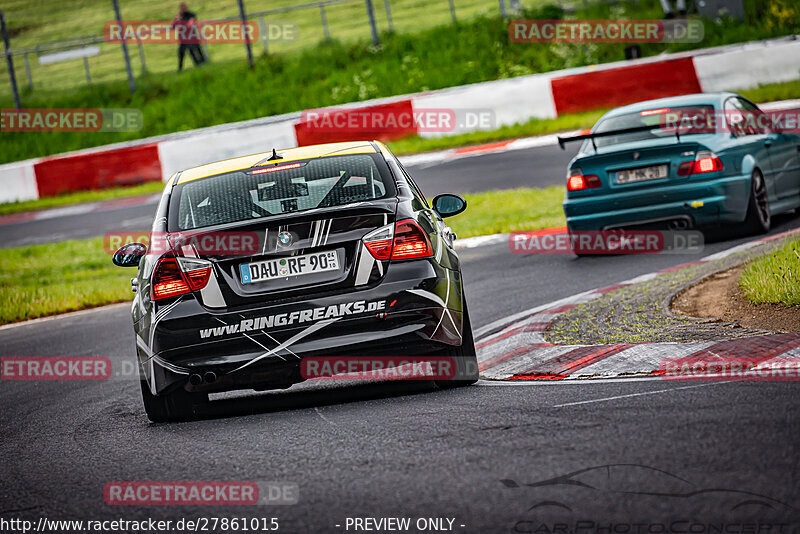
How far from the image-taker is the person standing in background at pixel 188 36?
2927cm

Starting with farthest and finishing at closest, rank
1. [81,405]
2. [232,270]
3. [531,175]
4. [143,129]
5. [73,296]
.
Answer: [143,129] < [531,175] < [73,296] < [81,405] < [232,270]

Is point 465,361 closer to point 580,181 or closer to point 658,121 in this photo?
point 580,181

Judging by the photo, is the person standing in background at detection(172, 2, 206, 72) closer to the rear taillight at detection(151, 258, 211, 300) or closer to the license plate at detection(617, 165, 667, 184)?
the license plate at detection(617, 165, 667, 184)

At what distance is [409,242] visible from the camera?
659 centimetres

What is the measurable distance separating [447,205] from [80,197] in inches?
713

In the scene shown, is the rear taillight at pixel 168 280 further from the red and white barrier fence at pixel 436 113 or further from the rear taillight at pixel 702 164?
the red and white barrier fence at pixel 436 113

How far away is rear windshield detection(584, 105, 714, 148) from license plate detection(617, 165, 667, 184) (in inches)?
16.2

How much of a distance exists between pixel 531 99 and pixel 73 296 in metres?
11.5

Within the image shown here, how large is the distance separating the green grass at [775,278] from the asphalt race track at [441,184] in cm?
916

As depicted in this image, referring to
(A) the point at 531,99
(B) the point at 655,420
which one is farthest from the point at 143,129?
(B) the point at 655,420

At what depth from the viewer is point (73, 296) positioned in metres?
14.5

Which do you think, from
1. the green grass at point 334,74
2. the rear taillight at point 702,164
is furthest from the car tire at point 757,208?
the green grass at point 334,74

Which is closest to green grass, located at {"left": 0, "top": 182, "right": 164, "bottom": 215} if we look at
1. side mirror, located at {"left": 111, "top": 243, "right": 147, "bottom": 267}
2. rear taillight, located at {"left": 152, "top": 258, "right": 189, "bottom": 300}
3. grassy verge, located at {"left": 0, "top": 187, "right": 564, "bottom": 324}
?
grassy verge, located at {"left": 0, "top": 187, "right": 564, "bottom": 324}

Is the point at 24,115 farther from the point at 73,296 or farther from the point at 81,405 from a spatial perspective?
the point at 81,405
